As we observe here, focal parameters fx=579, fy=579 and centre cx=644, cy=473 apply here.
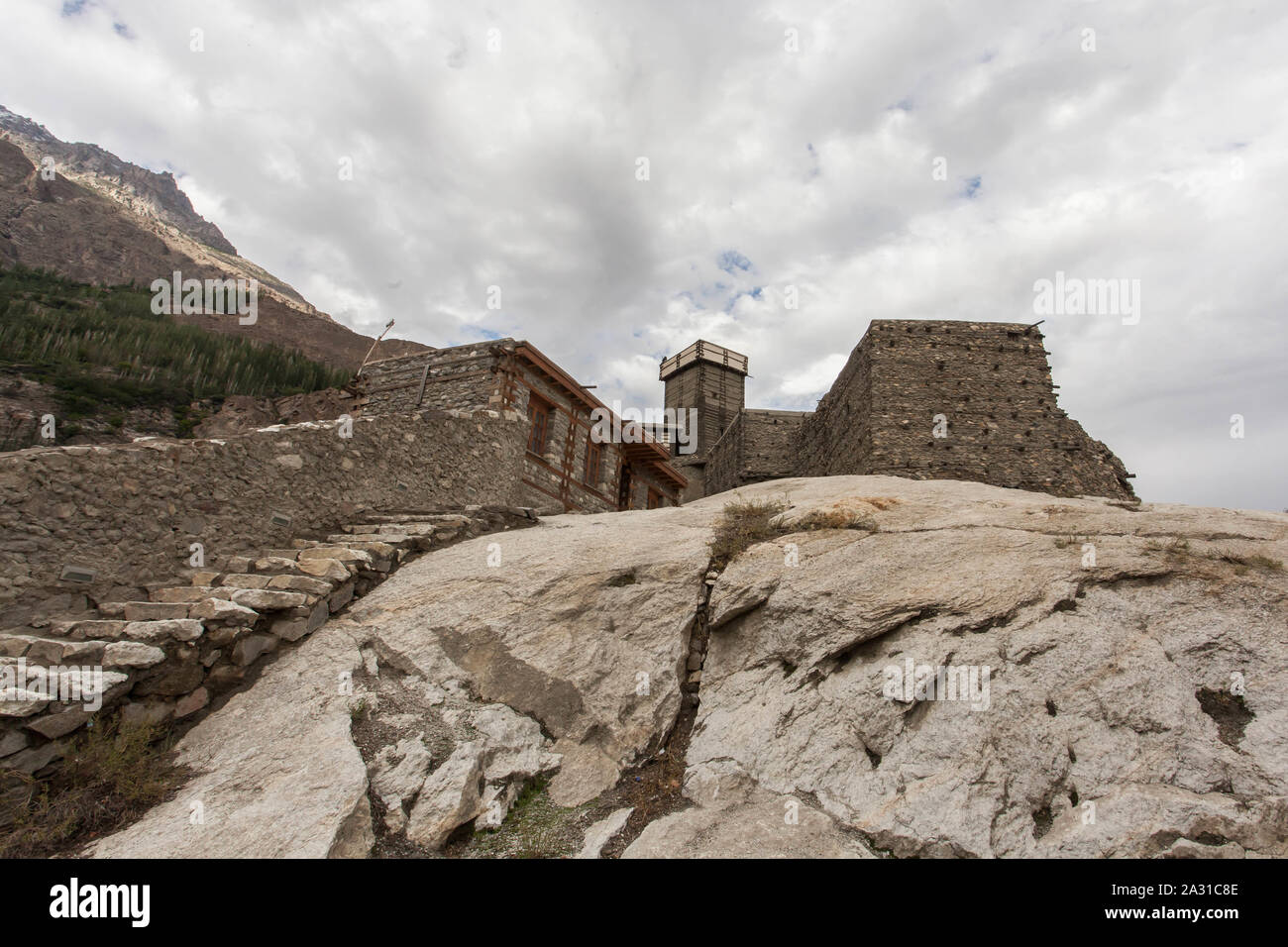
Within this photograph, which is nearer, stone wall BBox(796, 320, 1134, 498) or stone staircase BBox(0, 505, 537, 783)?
stone staircase BBox(0, 505, 537, 783)

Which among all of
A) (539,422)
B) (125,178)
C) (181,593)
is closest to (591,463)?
(539,422)

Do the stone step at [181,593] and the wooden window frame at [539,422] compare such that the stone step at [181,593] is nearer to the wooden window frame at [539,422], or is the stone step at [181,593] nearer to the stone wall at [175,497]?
the stone wall at [175,497]

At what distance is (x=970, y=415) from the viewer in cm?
1709

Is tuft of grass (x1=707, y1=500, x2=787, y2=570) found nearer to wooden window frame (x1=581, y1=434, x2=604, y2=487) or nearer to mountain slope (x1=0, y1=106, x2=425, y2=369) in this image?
wooden window frame (x1=581, y1=434, x2=604, y2=487)

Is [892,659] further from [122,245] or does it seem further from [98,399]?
[122,245]

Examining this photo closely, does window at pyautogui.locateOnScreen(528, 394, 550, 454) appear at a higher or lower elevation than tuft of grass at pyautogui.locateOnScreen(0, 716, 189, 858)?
higher

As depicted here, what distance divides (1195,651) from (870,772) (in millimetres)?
2928

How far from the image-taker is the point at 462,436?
39.3 ft

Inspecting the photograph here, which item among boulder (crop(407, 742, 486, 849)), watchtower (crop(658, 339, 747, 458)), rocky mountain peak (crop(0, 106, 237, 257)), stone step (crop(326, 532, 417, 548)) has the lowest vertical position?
boulder (crop(407, 742, 486, 849))

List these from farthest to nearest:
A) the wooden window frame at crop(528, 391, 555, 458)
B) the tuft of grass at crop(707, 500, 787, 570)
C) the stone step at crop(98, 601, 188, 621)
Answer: the wooden window frame at crop(528, 391, 555, 458)
the tuft of grass at crop(707, 500, 787, 570)
the stone step at crop(98, 601, 188, 621)

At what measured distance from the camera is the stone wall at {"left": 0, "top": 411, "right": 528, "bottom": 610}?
570 cm

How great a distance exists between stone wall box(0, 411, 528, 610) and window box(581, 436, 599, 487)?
8.22 m

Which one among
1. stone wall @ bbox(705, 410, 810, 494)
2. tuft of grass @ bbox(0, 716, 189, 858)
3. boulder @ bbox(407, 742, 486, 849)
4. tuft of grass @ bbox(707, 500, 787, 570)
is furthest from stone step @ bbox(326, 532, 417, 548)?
stone wall @ bbox(705, 410, 810, 494)

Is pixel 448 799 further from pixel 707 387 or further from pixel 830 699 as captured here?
pixel 707 387
